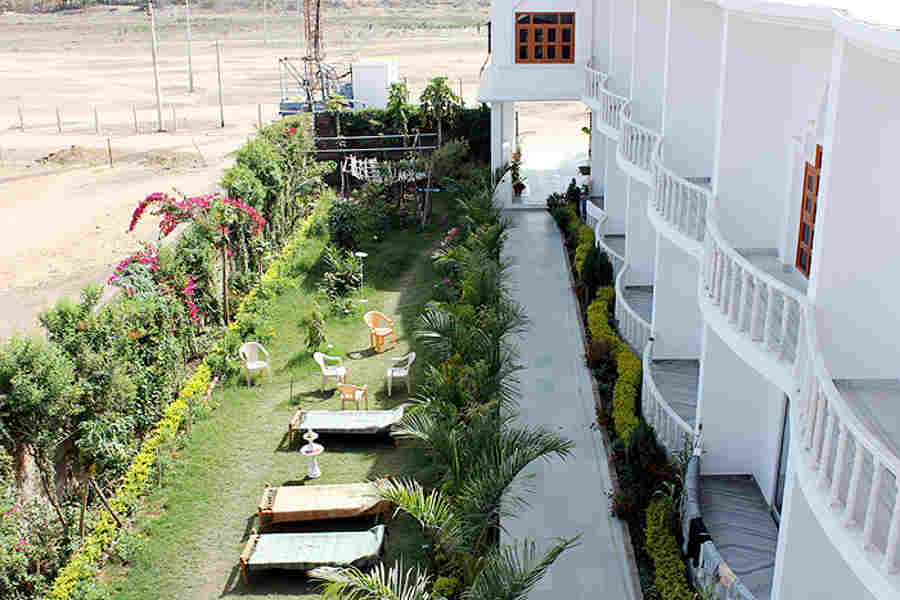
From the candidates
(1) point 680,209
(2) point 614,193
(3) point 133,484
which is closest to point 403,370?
(3) point 133,484

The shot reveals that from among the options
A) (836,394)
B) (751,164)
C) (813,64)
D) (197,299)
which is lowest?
(197,299)

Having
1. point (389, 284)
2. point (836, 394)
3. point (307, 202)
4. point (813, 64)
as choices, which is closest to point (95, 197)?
point (307, 202)

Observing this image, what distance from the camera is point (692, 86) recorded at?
16266 millimetres

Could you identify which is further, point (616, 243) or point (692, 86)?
point (616, 243)

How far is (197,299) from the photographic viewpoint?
2102 centimetres

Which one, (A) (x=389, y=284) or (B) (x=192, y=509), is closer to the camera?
(B) (x=192, y=509)

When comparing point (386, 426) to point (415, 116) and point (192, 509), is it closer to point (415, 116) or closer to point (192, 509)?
point (192, 509)

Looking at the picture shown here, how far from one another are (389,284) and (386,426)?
365 inches

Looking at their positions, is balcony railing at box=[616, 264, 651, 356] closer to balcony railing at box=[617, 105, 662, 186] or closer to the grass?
balcony railing at box=[617, 105, 662, 186]

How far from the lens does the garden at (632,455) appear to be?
→ 1277 centimetres

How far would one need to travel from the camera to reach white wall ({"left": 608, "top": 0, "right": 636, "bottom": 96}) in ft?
79.0

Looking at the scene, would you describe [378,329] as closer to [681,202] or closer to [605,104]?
[605,104]

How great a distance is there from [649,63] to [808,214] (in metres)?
8.50

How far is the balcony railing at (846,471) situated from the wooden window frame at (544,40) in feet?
76.1
